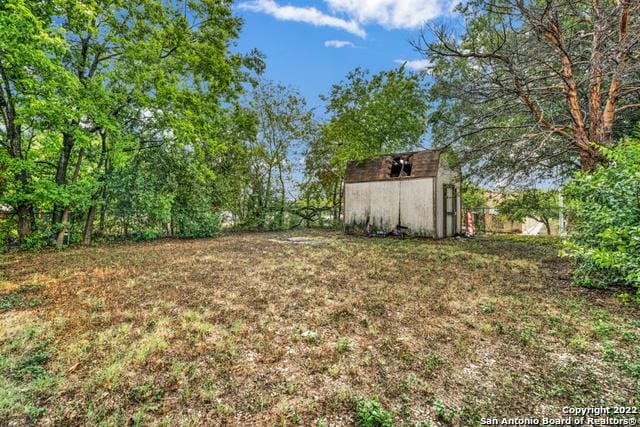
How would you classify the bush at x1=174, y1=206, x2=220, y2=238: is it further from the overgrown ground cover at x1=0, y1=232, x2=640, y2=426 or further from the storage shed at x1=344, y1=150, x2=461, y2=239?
the overgrown ground cover at x1=0, y1=232, x2=640, y2=426

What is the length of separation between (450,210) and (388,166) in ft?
9.90

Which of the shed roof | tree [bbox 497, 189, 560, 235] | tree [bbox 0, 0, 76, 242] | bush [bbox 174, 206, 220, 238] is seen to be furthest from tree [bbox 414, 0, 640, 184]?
bush [bbox 174, 206, 220, 238]

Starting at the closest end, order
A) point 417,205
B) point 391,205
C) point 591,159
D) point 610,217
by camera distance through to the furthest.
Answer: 1. point 610,217
2. point 591,159
3. point 417,205
4. point 391,205

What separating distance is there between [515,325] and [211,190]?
11.7m

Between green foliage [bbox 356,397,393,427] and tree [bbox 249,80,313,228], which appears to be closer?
green foliage [bbox 356,397,393,427]

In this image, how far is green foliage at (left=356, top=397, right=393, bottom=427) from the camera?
1.63m

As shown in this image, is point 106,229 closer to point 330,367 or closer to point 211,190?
point 211,190

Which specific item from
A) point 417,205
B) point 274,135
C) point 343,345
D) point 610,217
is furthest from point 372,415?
point 274,135

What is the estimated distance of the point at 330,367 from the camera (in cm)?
220

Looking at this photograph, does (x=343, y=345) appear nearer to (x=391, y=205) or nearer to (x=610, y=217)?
(x=610, y=217)

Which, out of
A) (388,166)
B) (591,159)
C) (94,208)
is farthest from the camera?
(388,166)

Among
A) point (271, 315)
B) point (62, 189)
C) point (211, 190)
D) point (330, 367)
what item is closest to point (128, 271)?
point (271, 315)

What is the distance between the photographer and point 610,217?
3.47 metres

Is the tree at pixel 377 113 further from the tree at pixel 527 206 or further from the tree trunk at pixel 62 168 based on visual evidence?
the tree trunk at pixel 62 168
